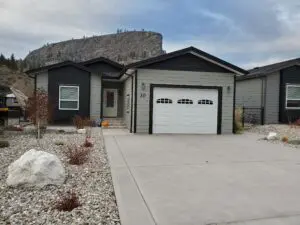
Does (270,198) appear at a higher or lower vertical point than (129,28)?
lower

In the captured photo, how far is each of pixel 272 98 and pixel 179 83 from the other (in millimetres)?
7452

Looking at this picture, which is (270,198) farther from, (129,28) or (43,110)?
(129,28)

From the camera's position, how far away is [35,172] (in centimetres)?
456

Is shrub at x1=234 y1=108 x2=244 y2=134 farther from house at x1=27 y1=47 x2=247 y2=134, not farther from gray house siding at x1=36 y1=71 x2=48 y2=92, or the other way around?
gray house siding at x1=36 y1=71 x2=48 y2=92

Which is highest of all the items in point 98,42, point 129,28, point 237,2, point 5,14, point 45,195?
point 129,28

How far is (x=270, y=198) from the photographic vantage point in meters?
4.21

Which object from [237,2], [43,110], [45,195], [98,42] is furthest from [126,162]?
[98,42]

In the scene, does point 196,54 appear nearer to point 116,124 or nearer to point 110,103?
point 116,124

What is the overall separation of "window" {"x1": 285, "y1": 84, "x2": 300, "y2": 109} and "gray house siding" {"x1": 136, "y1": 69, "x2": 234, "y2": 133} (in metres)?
5.82

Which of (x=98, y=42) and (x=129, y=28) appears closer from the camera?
(x=98, y=42)

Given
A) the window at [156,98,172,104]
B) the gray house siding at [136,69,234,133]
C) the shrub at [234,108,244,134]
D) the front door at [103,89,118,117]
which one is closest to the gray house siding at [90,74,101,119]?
the front door at [103,89,118,117]

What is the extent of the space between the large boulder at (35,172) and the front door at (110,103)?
13.6 meters

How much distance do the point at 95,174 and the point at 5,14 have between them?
18130 mm

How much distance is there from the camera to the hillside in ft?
96.7
